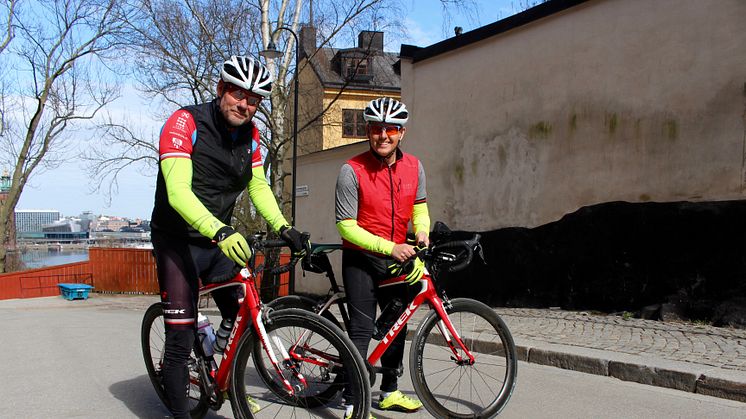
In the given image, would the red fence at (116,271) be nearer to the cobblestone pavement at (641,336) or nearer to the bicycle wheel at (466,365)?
the cobblestone pavement at (641,336)

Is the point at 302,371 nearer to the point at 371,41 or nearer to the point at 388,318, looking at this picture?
the point at 388,318

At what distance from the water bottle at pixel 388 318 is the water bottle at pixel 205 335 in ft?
3.26

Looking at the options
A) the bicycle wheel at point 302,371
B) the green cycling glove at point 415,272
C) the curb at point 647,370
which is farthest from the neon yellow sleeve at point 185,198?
the curb at point 647,370

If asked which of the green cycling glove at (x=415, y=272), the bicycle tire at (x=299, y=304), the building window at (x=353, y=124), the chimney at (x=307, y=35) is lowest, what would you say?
the bicycle tire at (x=299, y=304)

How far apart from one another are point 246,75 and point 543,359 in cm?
416

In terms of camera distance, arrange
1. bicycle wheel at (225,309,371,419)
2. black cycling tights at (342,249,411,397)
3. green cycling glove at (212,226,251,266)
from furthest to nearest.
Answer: black cycling tights at (342,249,411,397)
bicycle wheel at (225,309,371,419)
green cycling glove at (212,226,251,266)

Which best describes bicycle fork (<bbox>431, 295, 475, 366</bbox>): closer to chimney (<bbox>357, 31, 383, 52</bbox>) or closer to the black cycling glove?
the black cycling glove

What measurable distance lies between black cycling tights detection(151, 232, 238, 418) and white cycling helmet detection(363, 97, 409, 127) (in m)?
1.28

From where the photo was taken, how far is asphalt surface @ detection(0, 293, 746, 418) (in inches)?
183

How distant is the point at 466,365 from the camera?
378cm

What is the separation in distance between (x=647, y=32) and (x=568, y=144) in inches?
75.8

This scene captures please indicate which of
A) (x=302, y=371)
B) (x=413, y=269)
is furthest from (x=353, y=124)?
(x=302, y=371)

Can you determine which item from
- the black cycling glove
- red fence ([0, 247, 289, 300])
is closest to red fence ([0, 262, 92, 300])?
red fence ([0, 247, 289, 300])

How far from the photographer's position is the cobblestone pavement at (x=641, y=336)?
5.62m
